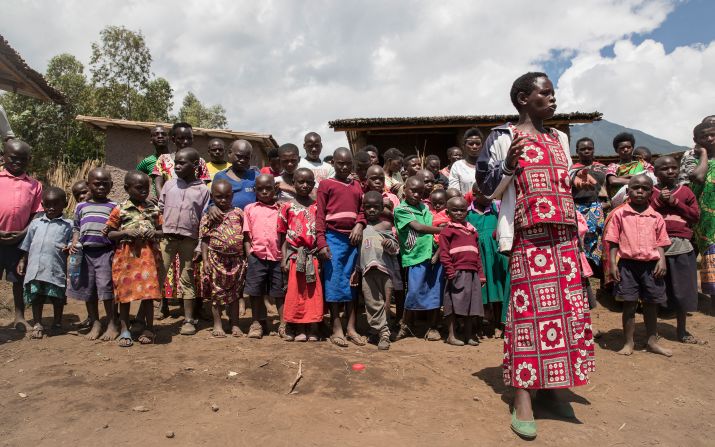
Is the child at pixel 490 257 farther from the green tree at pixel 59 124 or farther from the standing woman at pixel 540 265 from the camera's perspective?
the green tree at pixel 59 124

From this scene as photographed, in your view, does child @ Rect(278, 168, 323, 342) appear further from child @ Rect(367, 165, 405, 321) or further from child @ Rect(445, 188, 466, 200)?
child @ Rect(445, 188, 466, 200)

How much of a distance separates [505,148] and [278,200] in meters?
2.53

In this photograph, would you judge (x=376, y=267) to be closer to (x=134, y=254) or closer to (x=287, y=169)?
(x=287, y=169)

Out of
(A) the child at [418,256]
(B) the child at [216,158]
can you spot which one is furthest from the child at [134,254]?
(A) the child at [418,256]

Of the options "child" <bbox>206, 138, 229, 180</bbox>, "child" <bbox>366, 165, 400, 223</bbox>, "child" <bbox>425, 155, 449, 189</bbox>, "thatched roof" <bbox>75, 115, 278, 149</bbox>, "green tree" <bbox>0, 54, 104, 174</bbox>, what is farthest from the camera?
"green tree" <bbox>0, 54, 104, 174</bbox>

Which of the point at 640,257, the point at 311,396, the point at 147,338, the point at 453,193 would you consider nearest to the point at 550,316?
the point at 311,396

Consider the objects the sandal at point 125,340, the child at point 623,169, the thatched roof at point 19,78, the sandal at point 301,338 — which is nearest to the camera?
the sandal at point 125,340

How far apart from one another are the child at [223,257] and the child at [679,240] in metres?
4.21

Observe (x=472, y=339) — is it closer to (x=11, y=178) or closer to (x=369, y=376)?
(x=369, y=376)

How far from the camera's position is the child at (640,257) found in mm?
4129

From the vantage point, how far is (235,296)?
438cm

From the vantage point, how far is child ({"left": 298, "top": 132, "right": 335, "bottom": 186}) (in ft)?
16.8

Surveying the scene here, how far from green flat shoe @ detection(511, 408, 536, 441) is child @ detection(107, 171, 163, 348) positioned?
315cm

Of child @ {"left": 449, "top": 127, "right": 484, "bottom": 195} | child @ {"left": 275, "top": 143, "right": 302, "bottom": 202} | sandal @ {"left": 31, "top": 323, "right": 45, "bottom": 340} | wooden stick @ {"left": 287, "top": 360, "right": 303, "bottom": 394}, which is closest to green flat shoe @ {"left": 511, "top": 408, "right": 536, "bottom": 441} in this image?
wooden stick @ {"left": 287, "top": 360, "right": 303, "bottom": 394}
